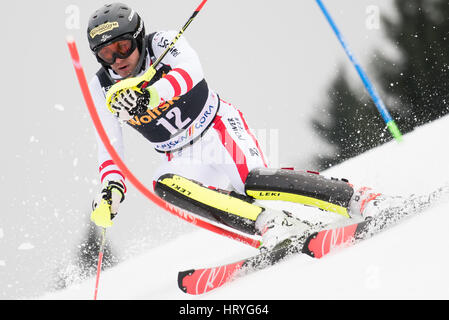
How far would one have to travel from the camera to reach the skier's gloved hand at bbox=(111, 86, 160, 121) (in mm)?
3045

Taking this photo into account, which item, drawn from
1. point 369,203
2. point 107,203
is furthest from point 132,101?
point 369,203

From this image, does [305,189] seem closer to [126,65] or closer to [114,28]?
[126,65]

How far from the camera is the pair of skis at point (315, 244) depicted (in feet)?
9.15

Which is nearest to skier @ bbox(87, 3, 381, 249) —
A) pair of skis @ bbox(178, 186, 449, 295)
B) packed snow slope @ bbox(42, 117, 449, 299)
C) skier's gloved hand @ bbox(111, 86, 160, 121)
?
skier's gloved hand @ bbox(111, 86, 160, 121)

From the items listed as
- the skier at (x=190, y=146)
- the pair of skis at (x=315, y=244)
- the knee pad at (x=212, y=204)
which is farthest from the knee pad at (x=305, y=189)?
the pair of skis at (x=315, y=244)

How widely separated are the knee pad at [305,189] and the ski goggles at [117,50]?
1.08 metres

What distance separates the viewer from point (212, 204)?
3.42 metres

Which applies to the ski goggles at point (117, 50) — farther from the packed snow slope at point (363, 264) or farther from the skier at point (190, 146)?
the packed snow slope at point (363, 264)

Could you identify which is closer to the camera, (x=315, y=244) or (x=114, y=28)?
(x=315, y=244)

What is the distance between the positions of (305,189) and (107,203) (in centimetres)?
Answer: 118

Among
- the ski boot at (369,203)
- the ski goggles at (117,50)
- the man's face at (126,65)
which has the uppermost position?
the ski goggles at (117,50)

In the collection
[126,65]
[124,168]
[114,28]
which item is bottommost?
[124,168]

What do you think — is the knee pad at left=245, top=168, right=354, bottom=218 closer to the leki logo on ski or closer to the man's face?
the man's face
